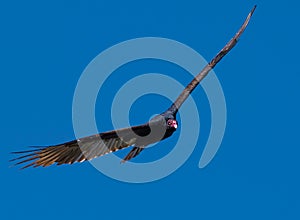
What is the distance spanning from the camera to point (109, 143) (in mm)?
19797

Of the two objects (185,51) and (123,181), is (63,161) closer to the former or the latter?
(123,181)

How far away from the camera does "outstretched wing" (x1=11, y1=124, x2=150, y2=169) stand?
1892 cm

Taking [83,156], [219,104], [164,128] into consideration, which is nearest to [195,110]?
[219,104]

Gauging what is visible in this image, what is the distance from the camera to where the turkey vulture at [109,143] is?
19.0 meters

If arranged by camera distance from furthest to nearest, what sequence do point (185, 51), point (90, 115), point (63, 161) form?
point (185, 51), point (90, 115), point (63, 161)

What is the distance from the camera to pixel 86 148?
19578mm

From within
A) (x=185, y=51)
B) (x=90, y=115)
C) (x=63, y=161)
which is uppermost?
(x=185, y=51)

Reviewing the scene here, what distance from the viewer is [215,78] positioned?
2212 centimetres

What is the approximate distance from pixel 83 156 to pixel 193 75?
3.76 meters

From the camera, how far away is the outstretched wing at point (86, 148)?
1892 cm

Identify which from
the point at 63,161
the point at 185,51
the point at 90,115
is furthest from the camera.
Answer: the point at 185,51

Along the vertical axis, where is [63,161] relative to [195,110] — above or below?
below

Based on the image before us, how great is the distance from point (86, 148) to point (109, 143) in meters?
0.52

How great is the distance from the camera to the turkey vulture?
62.3 feet
